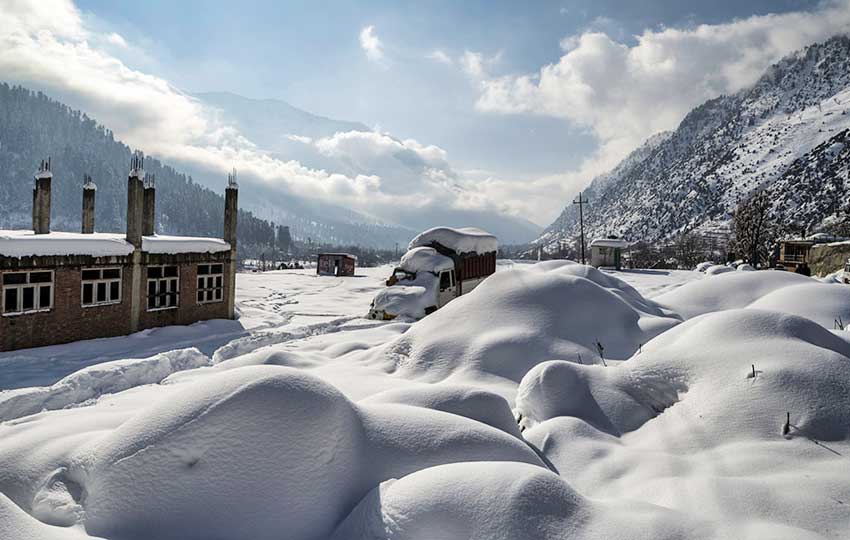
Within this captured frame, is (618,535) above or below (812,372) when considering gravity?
below

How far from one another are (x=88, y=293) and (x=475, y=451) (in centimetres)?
1756

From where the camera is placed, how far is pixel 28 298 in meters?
15.5

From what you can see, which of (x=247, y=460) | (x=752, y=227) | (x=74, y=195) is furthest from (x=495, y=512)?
(x=74, y=195)

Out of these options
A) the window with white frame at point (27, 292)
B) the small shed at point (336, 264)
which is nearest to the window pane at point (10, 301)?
the window with white frame at point (27, 292)

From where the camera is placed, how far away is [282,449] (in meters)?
4.55

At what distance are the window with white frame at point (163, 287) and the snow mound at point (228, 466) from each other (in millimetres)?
16382

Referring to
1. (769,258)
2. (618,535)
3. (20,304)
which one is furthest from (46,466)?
(769,258)

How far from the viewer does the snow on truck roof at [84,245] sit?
1478cm

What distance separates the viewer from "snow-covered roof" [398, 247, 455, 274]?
950 inches

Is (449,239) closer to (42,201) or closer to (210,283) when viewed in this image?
(210,283)

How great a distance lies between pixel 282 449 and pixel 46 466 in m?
2.68

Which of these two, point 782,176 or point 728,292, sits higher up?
point 782,176

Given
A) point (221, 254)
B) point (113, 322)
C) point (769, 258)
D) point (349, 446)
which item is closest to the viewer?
point (349, 446)

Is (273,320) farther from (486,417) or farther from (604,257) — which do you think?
(604,257)
